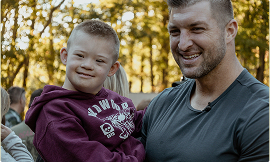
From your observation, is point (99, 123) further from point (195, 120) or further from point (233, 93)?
point (233, 93)

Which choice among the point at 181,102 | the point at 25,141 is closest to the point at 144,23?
the point at 25,141

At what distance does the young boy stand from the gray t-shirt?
0.77 ft

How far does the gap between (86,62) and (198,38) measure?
2.47ft

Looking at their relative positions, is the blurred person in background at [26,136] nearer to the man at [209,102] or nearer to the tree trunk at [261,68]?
the man at [209,102]

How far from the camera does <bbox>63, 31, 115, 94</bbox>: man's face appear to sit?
→ 1.96 metres

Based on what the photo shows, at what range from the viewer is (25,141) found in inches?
137

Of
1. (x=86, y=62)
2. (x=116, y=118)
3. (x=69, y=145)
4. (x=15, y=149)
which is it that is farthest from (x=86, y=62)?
(x=15, y=149)

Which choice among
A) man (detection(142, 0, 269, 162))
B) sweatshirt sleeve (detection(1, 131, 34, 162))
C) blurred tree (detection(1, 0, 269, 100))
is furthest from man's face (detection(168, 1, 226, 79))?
blurred tree (detection(1, 0, 269, 100))

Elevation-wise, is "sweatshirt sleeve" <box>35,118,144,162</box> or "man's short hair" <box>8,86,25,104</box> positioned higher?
"sweatshirt sleeve" <box>35,118,144,162</box>

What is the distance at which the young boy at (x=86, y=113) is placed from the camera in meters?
1.75

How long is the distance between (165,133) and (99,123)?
443 mm

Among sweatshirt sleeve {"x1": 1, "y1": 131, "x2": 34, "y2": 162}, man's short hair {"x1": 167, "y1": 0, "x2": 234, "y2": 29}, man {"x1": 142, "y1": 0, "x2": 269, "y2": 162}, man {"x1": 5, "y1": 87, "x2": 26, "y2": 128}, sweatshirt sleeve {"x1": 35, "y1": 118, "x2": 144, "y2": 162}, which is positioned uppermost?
man's short hair {"x1": 167, "y1": 0, "x2": 234, "y2": 29}

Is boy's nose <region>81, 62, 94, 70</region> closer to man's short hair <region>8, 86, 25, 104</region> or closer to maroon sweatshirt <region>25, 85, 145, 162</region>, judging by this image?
maroon sweatshirt <region>25, 85, 145, 162</region>

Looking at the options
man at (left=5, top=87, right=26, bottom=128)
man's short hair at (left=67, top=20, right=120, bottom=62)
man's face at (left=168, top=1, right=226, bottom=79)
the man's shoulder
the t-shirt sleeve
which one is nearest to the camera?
the t-shirt sleeve
